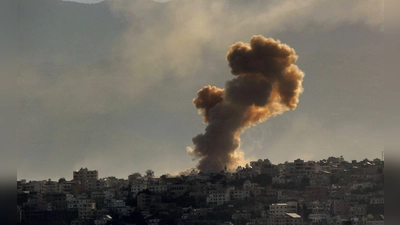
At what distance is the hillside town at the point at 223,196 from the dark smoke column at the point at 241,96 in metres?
0.47

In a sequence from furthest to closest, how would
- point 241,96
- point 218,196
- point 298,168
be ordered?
point 298,168
point 241,96
point 218,196

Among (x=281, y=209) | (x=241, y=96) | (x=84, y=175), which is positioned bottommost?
(x=281, y=209)

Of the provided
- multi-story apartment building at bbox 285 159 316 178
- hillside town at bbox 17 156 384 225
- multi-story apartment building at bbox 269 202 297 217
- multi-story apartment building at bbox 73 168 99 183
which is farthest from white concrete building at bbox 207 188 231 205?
multi-story apartment building at bbox 73 168 99 183

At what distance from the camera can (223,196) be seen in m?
17.8

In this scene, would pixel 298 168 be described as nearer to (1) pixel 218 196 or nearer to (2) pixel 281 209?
(1) pixel 218 196

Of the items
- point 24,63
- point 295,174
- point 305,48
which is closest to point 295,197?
point 295,174

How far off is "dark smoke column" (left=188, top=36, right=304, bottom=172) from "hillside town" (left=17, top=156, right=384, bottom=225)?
47 cm

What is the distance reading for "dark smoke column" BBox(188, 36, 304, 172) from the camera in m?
18.4

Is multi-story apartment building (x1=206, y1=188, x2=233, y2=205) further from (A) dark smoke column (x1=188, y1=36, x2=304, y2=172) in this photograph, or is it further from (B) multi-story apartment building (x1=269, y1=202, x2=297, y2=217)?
(B) multi-story apartment building (x1=269, y1=202, x2=297, y2=217)

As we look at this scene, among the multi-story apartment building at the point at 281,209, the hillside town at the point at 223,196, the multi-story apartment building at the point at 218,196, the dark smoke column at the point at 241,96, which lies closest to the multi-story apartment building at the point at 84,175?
the hillside town at the point at 223,196

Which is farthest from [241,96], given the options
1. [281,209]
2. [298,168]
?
[281,209]

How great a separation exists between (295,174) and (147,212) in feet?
10.4

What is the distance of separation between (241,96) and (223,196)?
6.79 ft

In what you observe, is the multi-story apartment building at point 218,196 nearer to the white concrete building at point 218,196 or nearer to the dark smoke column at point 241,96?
the white concrete building at point 218,196
